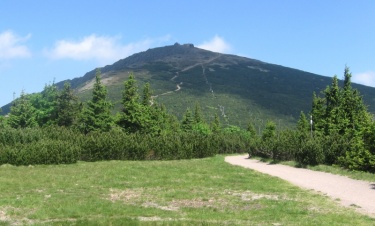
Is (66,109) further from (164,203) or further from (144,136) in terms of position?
(164,203)

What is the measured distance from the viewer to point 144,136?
47875 millimetres

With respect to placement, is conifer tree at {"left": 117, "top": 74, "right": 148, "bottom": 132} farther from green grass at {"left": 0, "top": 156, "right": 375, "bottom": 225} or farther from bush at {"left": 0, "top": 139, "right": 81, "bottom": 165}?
green grass at {"left": 0, "top": 156, "right": 375, "bottom": 225}

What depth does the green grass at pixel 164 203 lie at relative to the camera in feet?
39.1

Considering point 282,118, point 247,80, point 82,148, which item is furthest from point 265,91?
point 82,148

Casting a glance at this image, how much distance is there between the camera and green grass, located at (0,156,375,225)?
39.1 ft

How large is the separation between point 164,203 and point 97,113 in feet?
143

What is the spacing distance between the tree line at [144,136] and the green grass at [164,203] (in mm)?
11126

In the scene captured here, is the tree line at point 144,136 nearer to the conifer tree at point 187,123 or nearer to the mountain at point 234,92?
the conifer tree at point 187,123

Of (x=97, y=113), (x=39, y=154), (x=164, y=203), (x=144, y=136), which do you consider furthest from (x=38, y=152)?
(x=164, y=203)

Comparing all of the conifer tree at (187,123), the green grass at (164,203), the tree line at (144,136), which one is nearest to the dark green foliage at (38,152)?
the tree line at (144,136)

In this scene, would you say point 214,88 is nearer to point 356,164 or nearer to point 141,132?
point 141,132

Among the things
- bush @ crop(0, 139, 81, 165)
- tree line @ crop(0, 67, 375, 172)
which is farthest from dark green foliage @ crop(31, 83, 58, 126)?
bush @ crop(0, 139, 81, 165)

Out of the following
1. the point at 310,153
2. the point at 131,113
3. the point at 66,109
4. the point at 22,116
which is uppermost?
the point at 66,109

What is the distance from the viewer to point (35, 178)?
23.2 m
